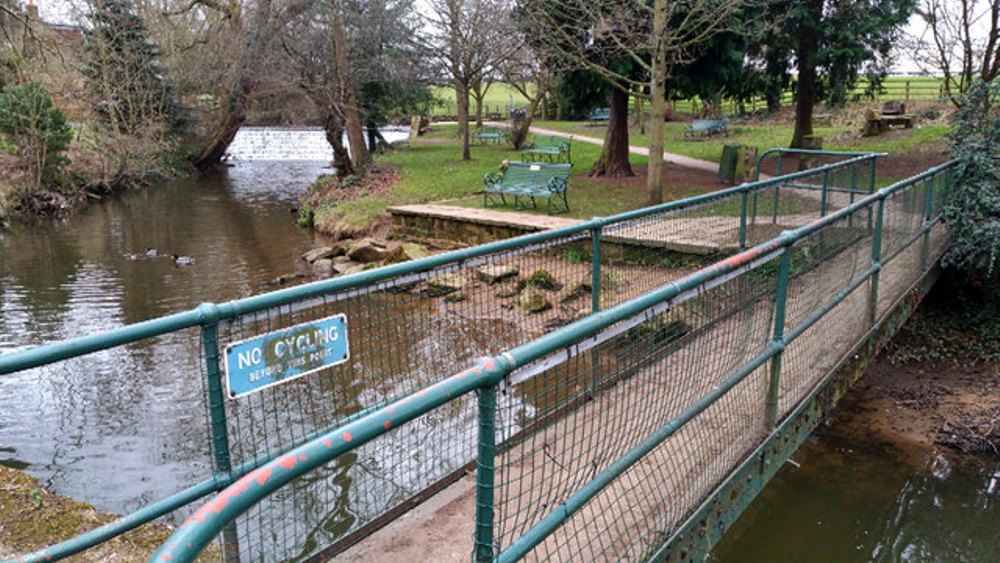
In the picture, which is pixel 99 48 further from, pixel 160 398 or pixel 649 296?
pixel 649 296

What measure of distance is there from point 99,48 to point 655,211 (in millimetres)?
24066

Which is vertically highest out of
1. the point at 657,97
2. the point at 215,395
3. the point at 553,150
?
the point at 657,97

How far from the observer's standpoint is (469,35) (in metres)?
23.2

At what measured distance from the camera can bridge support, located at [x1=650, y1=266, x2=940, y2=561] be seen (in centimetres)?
372

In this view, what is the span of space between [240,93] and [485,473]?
26547mm

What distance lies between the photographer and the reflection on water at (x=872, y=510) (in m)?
6.22

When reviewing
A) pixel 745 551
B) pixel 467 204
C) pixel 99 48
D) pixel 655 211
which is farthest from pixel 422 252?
pixel 99 48

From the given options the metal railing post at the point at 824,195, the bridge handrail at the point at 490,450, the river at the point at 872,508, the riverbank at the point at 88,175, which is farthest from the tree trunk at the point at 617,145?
the bridge handrail at the point at 490,450

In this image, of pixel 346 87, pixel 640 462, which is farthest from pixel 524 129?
pixel 640 462

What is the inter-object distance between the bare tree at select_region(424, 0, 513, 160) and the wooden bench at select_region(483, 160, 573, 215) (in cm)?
735

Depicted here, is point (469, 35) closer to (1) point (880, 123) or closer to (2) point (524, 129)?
(2) point (524, 129)

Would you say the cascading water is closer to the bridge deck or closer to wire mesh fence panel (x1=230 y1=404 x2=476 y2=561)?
wire mesh fence panel (x1=230 y1=404 x2=476 y2=561)

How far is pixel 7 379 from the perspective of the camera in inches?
352

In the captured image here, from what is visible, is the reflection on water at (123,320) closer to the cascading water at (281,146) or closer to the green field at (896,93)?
the green field at (896,93)
